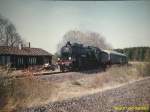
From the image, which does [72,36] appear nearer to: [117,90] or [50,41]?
[50,41]

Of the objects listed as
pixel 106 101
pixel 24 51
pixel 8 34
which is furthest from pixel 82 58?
pixel 8 34

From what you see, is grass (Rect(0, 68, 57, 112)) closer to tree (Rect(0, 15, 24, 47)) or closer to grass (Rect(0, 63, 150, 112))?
grass (Rect(0, 63, 150, 112))

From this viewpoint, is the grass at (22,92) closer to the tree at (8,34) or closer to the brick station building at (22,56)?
the brick station building at (22,56)

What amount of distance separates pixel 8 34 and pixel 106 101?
296cm

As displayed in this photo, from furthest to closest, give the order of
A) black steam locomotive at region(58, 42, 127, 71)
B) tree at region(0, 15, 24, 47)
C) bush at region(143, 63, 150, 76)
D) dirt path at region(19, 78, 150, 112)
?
bush at region(143, 63, 150, 76), black steam locomotive at region(58, 42, 127, 71), dirt path at region(19, 78, 150, 112), tree at region(0, 15, 24, 47)

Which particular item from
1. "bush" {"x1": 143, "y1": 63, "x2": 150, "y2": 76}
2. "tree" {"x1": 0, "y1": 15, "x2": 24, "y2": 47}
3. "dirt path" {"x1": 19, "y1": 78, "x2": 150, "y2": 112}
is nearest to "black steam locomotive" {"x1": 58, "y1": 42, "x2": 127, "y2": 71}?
"bush" {"x1": 143, "y1": 63, "x2": 150, "y2": 76}

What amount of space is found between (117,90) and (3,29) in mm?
3674

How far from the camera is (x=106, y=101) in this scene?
5.68 metres

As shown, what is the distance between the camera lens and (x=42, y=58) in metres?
5.50

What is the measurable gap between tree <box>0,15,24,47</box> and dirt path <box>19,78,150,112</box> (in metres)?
1.54

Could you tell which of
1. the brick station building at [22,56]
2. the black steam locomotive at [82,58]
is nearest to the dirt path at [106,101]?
the brick station building at [22,56]

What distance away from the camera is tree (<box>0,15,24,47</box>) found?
15.8 ft

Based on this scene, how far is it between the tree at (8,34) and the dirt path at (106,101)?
1.54 meters

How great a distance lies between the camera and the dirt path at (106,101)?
16.2 ft
